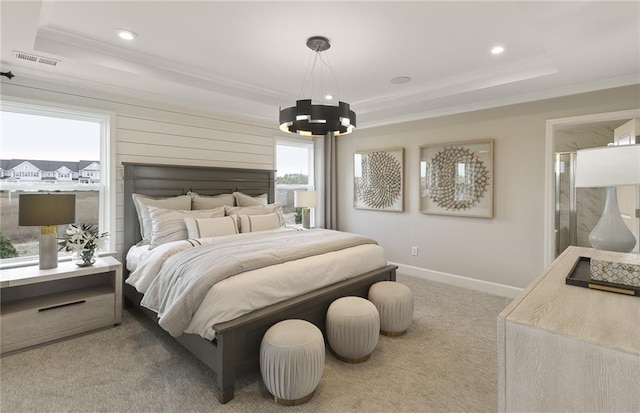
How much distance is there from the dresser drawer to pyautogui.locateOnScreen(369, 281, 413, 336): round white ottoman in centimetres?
251

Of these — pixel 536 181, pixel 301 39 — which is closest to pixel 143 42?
pixel 301 39

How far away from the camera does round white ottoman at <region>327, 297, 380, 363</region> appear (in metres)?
2.34

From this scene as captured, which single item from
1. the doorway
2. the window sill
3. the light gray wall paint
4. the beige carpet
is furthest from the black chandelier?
the doorway

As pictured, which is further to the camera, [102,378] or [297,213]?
[297,213]

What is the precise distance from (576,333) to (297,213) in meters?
4.70

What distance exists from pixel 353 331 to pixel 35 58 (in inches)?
140

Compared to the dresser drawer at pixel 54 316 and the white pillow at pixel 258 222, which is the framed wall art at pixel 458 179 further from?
the dresser drawer at pixel 54 316

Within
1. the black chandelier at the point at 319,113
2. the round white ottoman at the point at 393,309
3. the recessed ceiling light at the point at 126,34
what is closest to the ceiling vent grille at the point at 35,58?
the recessed ceiling light at the point at 126,34

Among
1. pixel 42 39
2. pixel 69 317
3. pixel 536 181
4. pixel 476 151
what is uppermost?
pixel 42 39

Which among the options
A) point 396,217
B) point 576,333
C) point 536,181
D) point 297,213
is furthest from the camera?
point 297,213

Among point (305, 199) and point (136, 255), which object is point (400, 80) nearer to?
point (305, 199)

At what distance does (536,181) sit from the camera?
147 inches

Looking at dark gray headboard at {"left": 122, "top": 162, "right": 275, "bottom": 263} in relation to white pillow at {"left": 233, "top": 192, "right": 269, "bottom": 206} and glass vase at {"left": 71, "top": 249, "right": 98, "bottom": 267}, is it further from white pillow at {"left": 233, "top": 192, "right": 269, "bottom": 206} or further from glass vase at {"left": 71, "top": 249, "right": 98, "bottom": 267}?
glass vase at {"left": 71, "top": 249, "right": 98, "bottom": 267}

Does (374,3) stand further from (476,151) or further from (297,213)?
(297,213)
